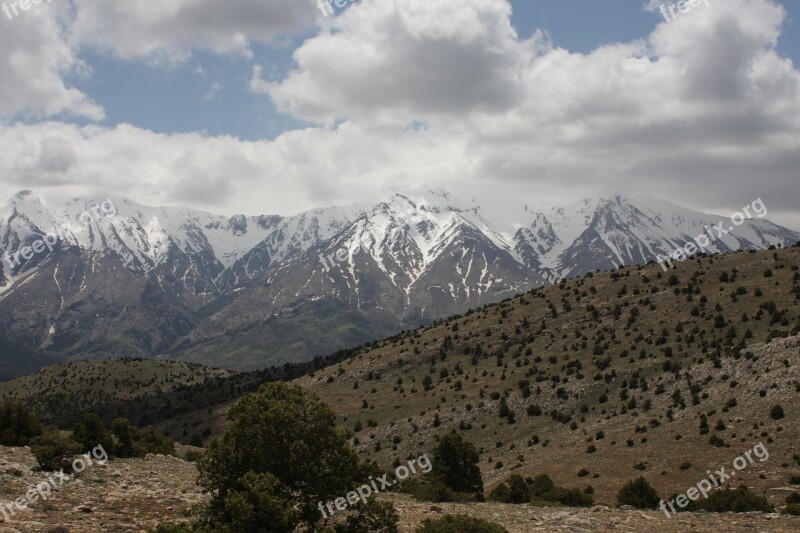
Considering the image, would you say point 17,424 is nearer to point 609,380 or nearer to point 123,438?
point 123,438

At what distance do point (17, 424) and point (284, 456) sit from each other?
30.1m

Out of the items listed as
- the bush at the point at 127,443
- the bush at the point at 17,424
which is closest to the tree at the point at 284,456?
the bush at the point at 127,443

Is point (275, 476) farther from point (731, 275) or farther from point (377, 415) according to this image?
point (731, 275)

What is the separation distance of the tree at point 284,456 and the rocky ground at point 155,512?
4.34m

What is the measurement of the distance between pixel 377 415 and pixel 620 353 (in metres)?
37.8

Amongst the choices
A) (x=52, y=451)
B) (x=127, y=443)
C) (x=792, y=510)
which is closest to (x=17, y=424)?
(x=127, y=443)

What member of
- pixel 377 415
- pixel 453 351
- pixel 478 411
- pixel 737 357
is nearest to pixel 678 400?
pixel 737 357

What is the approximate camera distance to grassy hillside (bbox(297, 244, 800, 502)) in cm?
5631

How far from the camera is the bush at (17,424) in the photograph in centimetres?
4144

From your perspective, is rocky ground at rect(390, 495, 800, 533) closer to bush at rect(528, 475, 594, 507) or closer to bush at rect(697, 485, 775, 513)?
bush at rect(697, 485, 775, 513)

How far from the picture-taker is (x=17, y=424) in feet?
141

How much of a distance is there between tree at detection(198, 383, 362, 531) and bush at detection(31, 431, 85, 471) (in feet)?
46.1

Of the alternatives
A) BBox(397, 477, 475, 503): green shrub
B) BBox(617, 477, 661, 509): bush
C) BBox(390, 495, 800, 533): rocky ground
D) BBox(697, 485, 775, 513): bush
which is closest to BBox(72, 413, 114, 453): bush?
BBox(390, 495, 800, 533): rocky ground

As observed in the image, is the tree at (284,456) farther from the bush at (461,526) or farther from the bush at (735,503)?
the bush at (735,503)
